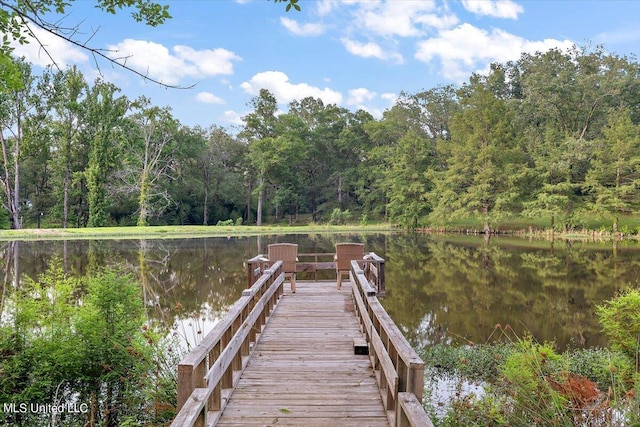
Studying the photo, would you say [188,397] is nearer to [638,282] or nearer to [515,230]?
[638,282]

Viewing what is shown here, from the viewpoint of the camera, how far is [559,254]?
2339 centimetres

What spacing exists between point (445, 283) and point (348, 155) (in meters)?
43.4

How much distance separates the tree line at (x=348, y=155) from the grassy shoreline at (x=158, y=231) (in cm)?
387

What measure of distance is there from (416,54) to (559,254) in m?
29.0

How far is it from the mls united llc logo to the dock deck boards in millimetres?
2008

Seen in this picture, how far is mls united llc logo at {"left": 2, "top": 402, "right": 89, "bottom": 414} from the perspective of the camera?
15.9 feet

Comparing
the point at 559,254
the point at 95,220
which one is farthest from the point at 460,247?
the point at 95,220

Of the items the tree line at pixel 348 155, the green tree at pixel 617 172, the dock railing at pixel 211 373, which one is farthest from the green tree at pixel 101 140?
the dock railing at pixel 211 373

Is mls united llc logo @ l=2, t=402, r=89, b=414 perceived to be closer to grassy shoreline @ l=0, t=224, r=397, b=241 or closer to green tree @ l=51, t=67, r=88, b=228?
grassy shoreline @ l=0, t=224, r=397, b=241

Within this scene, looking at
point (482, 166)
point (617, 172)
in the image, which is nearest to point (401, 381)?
point (617, 172)

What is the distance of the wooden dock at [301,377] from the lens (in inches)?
128

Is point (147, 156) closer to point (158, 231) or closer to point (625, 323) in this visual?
point (158, 231)

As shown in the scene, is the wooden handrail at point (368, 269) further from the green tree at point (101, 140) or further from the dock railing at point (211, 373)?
the green tree at point (101, 140)

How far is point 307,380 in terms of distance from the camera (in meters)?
4.89
